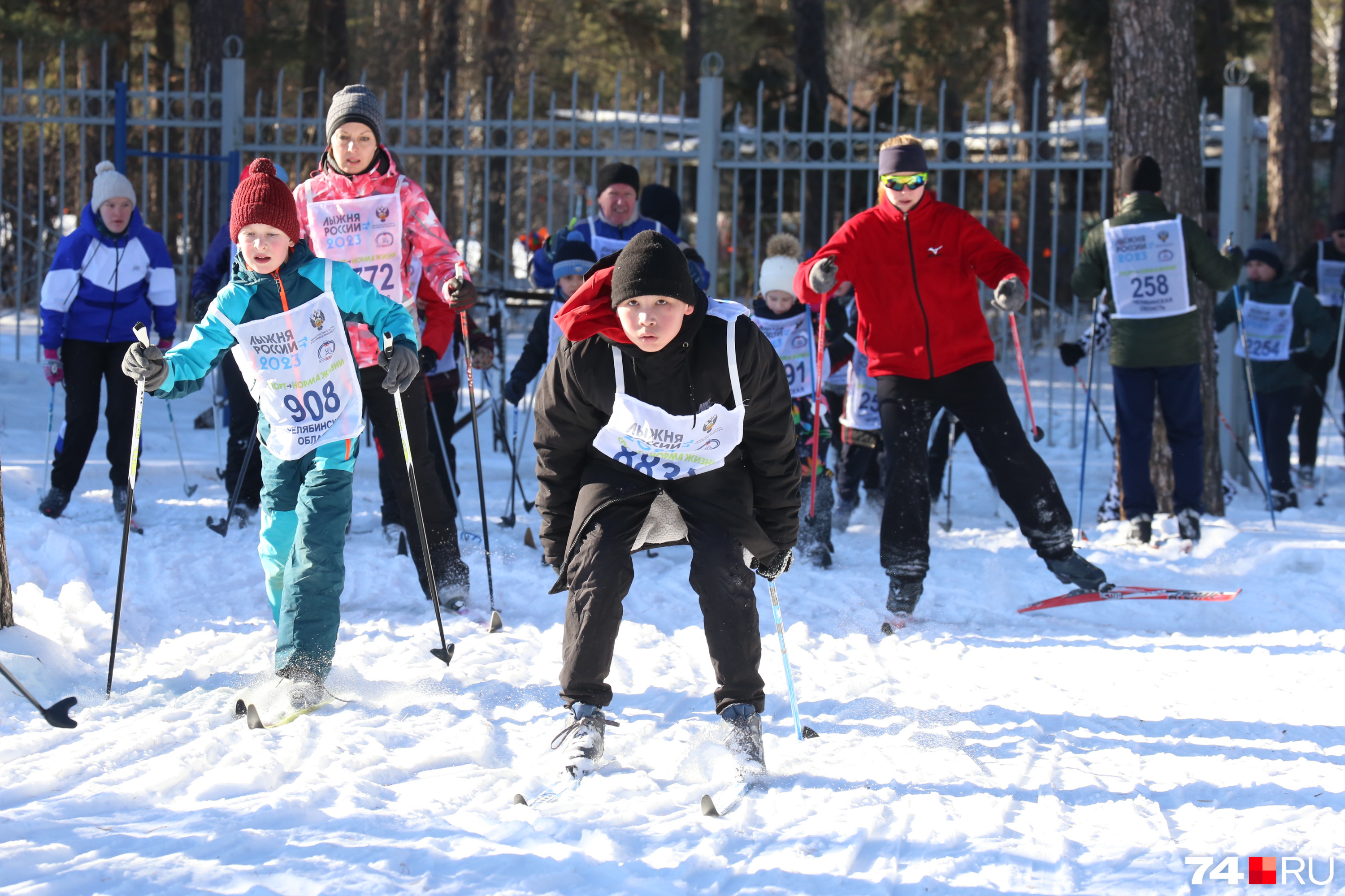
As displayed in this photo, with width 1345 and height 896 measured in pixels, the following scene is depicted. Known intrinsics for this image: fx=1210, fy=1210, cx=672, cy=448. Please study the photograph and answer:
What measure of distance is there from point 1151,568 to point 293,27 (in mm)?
19812

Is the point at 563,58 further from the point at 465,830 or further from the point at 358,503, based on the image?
the point at 465,830

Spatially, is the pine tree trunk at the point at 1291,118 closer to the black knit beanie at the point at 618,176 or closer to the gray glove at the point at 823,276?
the black knit beanie at the point at 618,176

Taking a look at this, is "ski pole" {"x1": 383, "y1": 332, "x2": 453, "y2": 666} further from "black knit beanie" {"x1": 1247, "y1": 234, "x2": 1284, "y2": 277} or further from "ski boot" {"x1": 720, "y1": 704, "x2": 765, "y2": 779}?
"black knit beanie" {"x1": 1247, "y1": 234, "x2": 1284, "y2": 277}

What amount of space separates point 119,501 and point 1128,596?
5443 millimetres

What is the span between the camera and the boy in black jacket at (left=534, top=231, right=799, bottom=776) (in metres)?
3.38

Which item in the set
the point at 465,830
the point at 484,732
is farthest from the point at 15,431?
the point at 465,830

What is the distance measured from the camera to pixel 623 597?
3479 mm

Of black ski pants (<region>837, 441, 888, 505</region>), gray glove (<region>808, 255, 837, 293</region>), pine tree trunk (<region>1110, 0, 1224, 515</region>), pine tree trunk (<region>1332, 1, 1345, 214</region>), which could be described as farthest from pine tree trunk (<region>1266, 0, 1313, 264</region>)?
gray glove (<region>808, 255, 837, 293</region>)

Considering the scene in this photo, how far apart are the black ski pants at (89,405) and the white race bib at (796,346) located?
11.9ft

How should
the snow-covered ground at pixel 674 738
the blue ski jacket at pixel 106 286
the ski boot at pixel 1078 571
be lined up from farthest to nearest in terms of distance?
the blue ski jacket at pixel 106 286 → the ski boot at pixel 1078 571 → the snow-covered ground at pixel 674 738

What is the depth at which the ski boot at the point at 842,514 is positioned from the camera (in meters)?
7.47

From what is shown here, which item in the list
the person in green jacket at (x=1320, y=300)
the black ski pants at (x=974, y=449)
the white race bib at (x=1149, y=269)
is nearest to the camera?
the black ski pants at (x=974, y=449)

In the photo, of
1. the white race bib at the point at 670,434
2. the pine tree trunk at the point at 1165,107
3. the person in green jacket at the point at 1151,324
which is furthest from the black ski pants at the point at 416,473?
the pine tree trunk at the point at 1165,107

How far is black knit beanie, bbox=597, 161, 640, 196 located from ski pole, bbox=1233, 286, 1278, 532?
3794mm
